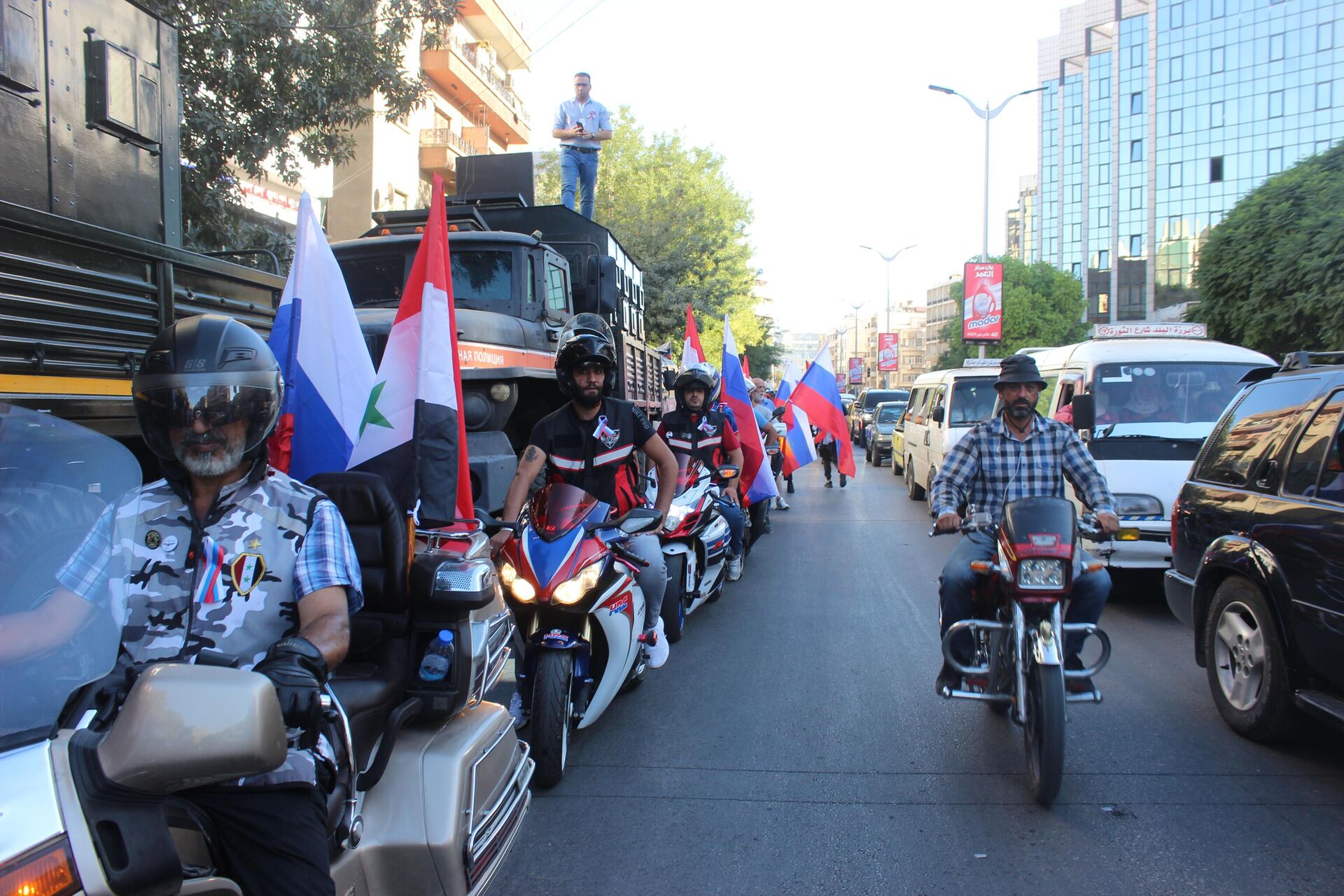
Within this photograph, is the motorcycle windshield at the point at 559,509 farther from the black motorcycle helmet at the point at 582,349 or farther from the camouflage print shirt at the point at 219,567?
the camouflage print shirt at the point at 219,567

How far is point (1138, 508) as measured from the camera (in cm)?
743

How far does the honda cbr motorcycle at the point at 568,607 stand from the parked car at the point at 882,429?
19.4 m

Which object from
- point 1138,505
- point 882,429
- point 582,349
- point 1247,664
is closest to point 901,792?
point 1247,664

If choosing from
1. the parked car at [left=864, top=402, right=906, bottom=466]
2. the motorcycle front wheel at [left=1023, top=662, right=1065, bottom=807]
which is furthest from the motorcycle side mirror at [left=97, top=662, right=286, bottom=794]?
the parked car at [left=864, top=402, right=906, bottom=466]

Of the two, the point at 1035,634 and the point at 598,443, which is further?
the point at 598,443

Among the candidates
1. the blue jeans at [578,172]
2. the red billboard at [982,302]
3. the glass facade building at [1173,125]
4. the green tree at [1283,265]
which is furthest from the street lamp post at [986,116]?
the glass facade building at [1173,125]

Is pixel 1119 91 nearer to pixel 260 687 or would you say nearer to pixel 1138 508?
pixel 1138 508

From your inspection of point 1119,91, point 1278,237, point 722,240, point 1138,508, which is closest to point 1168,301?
point 1119,91

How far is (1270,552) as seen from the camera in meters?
4.32

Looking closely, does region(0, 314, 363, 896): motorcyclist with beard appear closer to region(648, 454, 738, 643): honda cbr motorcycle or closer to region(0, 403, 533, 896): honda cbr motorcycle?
region(0, 403, 533, 896): honda cbr motorcycle

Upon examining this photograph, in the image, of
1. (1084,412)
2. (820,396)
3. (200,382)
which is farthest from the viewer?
(820,396)

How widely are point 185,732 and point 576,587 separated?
2823 millimetres

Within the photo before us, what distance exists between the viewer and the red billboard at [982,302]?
27312 millimetres

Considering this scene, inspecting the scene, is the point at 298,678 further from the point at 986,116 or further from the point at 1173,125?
the point at 1173,125
